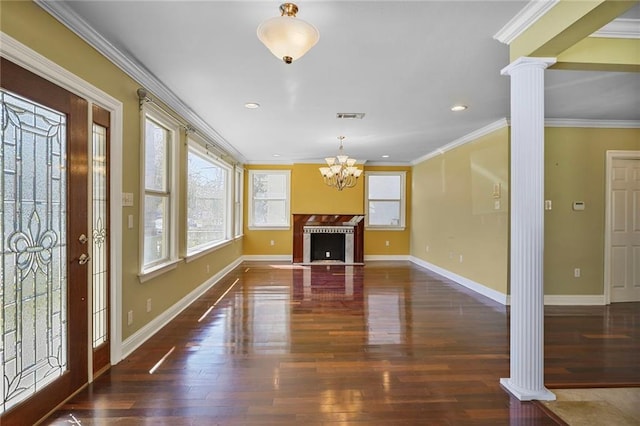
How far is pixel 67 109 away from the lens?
2115 millimetres

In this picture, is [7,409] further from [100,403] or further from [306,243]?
[306,243]

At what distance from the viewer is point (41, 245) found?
195 cm

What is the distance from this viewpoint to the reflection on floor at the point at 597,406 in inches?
79.5

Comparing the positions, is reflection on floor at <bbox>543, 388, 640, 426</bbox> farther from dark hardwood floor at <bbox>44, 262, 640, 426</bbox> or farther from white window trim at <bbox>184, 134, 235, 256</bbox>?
white window trim at <bbox>184, 134, 235, 256</bbox>

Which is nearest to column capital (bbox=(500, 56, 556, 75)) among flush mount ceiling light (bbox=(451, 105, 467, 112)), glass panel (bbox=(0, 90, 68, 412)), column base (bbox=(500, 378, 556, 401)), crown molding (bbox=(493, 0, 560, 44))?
crown molding (bbox=(493, 0, 560, 44))

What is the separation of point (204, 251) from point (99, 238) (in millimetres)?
2423

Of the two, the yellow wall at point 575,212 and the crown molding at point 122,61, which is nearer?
the crown molding at point 122,61

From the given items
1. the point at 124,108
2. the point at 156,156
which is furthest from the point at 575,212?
the point at 124,108

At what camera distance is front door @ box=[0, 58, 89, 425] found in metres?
1.74

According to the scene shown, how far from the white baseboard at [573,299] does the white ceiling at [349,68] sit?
2.42 m

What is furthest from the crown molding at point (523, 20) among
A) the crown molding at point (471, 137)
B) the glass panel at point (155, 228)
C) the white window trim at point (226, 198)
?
the white window trim at point (226, 198)

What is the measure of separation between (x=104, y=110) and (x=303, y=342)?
8.64 ft

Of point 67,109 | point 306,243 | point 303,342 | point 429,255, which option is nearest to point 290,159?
point 306,243

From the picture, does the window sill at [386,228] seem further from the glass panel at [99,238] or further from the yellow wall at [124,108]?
the glass panel at [99,238]
